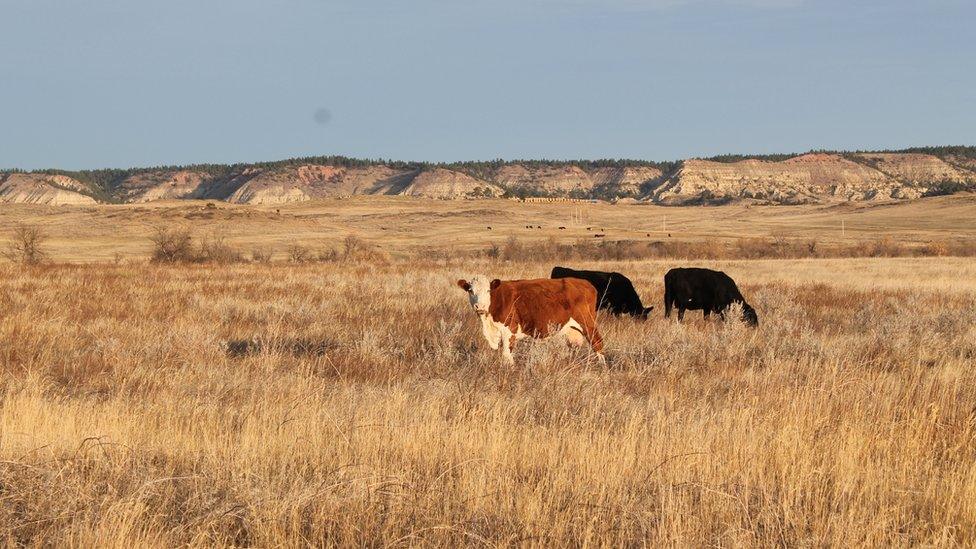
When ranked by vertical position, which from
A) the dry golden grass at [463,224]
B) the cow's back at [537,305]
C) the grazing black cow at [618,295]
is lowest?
the dry golden grass at [463,224]

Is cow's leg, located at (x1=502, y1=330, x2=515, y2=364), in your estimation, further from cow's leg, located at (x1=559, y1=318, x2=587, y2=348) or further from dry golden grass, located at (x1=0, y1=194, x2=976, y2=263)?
dry golden grass, located at (x1=0, y1=194, x2=976, y2=263)

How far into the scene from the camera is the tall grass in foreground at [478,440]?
12.6 ft

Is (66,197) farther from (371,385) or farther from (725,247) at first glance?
(371,385)

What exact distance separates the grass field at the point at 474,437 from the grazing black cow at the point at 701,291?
7.24 ft

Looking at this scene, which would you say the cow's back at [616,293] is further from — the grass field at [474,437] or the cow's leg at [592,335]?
the cow's leg at [592,335]

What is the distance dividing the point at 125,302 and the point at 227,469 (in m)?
11.7

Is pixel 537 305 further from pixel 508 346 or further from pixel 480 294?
pixel 480 294

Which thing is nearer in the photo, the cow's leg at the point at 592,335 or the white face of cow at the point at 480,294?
the white face of cow at the point at 480,294

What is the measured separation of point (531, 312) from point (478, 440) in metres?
4.61

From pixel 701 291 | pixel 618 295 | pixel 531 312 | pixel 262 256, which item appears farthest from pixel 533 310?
pixel 262 256

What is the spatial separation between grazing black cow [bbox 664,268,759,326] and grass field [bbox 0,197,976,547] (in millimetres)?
2208

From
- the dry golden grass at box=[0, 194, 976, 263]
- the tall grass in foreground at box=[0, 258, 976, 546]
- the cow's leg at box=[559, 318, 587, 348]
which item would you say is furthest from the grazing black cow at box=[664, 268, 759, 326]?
the dry golden grass at box=[0, 194, 976, 263]

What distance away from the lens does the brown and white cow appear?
9.45m

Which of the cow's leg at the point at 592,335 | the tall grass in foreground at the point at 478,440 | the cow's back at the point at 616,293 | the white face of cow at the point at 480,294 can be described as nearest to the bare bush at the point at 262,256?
the cow's back at the point at 616,293
